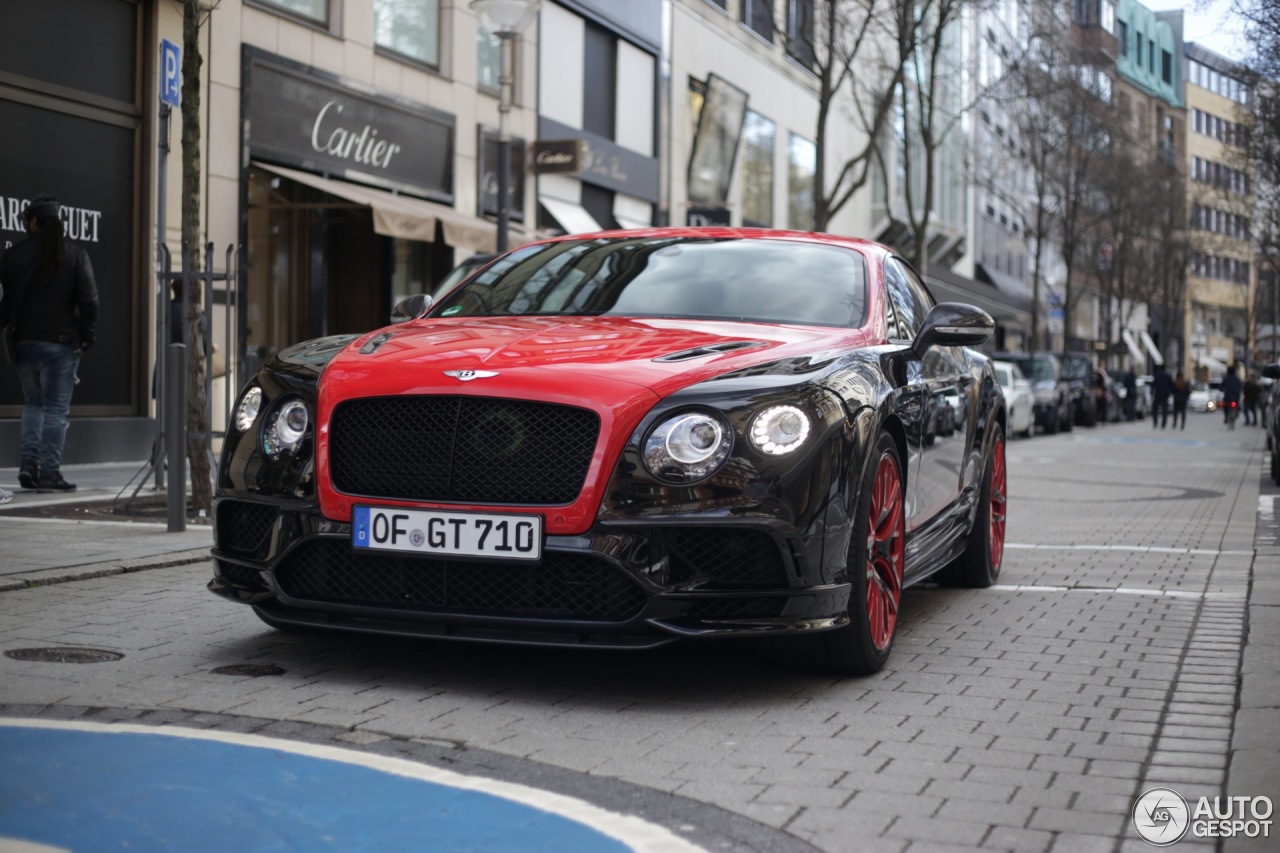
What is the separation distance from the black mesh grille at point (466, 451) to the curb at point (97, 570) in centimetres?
270

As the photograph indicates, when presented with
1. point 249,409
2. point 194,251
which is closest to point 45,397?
point 194,251

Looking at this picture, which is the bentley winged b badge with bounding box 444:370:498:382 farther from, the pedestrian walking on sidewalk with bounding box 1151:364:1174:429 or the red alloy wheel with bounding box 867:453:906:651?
the pedestrian walking on sidewalk with bounding box 1151:364:1174:429

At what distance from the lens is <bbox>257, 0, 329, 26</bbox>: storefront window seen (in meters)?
18.1

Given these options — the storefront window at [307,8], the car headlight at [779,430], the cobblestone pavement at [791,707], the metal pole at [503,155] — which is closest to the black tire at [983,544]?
the cobblestone pavement at [791,707]

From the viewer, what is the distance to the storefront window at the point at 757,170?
34.7 metres

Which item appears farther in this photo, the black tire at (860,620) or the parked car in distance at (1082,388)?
the parked car in distance at (1082,388)

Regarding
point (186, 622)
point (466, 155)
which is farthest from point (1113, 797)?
point (466, 155)

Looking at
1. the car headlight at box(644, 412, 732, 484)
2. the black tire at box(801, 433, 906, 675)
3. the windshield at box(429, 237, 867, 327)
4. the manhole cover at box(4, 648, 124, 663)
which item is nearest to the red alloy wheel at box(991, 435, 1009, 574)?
the windshield at box(429, 237, 867, 327)

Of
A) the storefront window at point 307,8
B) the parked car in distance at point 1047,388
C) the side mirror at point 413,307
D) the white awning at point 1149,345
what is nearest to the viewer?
the side mirror at point 413,307

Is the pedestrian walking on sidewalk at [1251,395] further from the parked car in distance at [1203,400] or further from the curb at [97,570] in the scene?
the curb at [97,570]

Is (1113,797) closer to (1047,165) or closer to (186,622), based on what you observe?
(186,622)

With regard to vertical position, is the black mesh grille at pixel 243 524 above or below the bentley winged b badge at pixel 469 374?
below

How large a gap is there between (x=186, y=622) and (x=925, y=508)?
2821mm

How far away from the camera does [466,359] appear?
5.11 m
